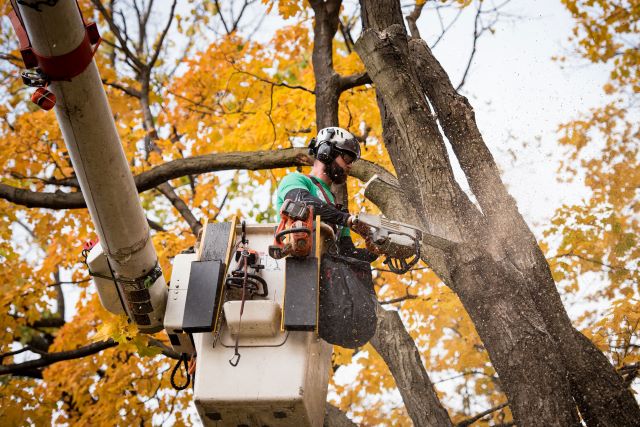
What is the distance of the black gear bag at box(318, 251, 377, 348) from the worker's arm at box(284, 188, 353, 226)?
271 mm

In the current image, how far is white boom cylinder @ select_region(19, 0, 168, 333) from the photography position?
3188mm

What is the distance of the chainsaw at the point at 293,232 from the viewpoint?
13.6ft

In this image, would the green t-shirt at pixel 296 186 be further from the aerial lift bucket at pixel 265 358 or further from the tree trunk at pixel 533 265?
the tree trunk at pixel 533 265

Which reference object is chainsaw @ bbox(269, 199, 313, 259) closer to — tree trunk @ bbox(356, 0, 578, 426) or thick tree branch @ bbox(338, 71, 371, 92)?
tree trunk @ bbox(356, 0, 578, 426)

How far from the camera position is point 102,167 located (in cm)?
365

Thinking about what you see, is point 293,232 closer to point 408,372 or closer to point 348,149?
point 348,149

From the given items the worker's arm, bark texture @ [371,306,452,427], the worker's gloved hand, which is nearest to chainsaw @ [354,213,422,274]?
the worker's gloved hand

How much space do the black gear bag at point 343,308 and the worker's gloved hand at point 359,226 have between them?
27 cm

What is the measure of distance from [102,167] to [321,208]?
1595mm

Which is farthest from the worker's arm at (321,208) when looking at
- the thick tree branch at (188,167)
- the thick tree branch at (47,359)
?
the thick tree branch at (47,359)

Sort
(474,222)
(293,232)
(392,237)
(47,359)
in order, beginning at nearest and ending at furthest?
(293,232)
(474,222)
(392,237)
(47,359)

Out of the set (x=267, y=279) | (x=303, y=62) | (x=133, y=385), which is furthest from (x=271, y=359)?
(x=303, y=62)

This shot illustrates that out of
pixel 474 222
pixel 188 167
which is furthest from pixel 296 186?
pixel 188 167

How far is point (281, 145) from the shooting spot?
8.98m
